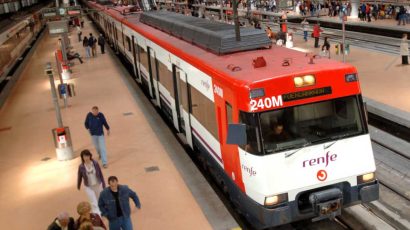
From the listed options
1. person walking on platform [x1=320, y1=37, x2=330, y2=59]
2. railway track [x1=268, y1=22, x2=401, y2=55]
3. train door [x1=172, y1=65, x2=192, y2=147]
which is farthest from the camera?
railway track [x1=268, y1=22, x2=401, y2=55]

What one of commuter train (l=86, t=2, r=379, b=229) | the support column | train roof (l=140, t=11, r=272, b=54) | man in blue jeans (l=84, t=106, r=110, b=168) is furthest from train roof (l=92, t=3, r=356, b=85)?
the support column

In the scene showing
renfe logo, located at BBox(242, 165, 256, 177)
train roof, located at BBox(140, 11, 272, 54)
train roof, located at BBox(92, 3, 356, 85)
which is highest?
train roof, located at BBox(140, 11, 272, 54)

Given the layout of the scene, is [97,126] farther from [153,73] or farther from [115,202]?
[153,73]

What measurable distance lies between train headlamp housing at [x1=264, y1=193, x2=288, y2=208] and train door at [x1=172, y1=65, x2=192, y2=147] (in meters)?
4.13

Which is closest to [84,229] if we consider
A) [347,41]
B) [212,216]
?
[212,216]

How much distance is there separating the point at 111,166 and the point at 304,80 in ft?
21.9

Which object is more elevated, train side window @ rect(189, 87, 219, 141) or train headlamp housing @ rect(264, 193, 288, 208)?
train side window @ rect(189, 87, 219, 141)

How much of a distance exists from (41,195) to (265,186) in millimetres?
5994

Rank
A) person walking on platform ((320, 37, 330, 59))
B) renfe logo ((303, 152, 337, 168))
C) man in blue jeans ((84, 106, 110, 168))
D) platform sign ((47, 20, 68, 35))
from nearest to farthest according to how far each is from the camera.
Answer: renfe logo ((303, 152, 337, 168)) < man in blue jeans ((84, 106, 110, 168)) < platform sign ((47, 20, 68, 35)) < person walking on platform ((320, 37, 330, 59))

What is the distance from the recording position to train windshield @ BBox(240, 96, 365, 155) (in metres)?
7.38

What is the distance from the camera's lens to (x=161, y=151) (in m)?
13.4

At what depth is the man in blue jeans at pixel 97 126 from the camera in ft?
38.3

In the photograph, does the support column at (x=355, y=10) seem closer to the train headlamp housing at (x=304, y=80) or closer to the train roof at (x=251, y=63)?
the train roof at (x=251, y=63)

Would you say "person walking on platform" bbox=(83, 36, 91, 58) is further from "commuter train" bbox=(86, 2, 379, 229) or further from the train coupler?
the train coupler
